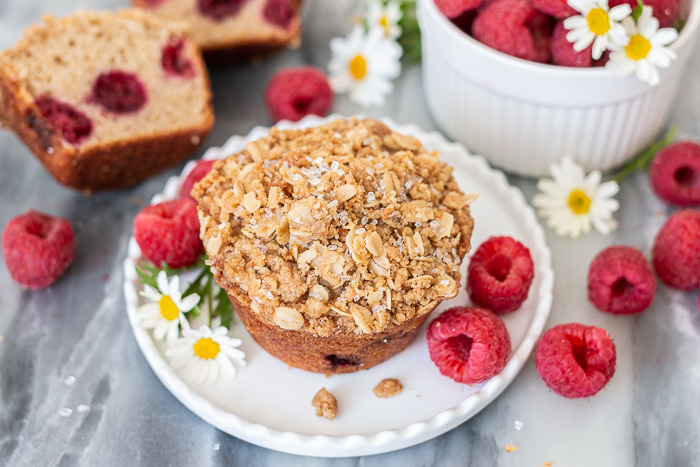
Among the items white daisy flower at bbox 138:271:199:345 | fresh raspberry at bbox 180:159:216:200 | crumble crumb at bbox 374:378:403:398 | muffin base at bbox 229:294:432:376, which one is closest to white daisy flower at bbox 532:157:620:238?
muffin base at bbox 229:294:432:376

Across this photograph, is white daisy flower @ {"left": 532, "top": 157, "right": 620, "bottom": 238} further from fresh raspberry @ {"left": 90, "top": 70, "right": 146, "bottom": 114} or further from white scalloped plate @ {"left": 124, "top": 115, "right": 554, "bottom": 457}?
fresh raspberry @ {"left": 90, "top": 70, "right": 146, "bottom": 114}

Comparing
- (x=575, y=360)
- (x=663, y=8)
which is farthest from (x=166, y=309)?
(x=663, y=8)

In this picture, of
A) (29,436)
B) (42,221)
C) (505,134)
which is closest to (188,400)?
(29,436)

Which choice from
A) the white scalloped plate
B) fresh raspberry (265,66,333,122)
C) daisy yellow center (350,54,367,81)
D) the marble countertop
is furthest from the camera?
daisy yellow center (350,54,367,81)

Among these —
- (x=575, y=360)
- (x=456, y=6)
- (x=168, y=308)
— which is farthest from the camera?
(x=456, y=6)

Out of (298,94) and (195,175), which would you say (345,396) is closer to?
(195,175)

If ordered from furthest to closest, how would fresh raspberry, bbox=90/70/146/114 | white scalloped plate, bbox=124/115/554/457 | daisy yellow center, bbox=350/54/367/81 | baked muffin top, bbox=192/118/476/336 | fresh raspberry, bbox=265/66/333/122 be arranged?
daisy yellow center, bbox=350/54/367/81, fresh raspberry, bbox=265/66/333/122, fresh raspberry, bbox=90/70/146/114, white scalloped plate, bbox=124/115/554/457, baked muffin top, bbox=192/118/476/336
